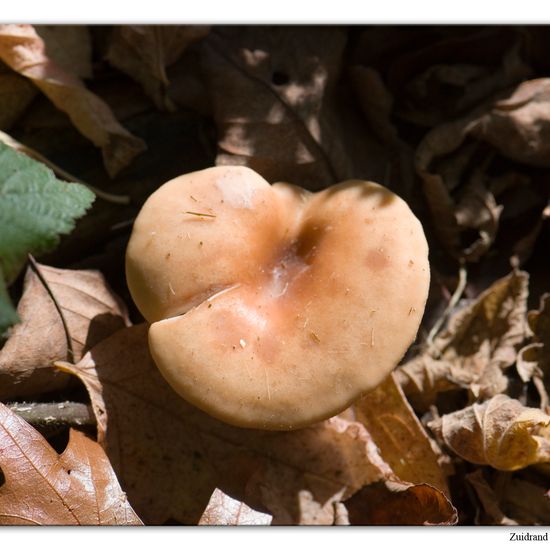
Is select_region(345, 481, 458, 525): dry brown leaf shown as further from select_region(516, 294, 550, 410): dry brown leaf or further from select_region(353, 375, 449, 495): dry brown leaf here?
select_region(516, 294, 550, 410): dry brown leaf

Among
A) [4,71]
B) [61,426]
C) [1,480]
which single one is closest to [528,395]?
[61,426]

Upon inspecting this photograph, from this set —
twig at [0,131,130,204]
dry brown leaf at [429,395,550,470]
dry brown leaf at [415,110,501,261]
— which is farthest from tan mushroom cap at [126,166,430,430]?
dry brown leaf at [415,110,501,261]

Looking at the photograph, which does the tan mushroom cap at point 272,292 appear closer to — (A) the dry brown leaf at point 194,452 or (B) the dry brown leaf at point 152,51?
(A) the dry brown leaf at point 194,452

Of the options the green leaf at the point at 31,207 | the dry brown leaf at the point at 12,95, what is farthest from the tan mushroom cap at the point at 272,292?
the dry brown leaf at the point at 12,95

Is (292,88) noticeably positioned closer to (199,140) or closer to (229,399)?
(199,140)

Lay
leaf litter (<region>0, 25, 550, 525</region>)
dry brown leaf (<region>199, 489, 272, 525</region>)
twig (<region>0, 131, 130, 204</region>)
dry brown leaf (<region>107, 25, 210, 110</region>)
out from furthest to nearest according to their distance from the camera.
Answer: dry brown leaf (<region>107, 25, 210, 110</region>) < twig (<region>0, 131, 130, 204</region>) < leaf litter (<region>0, 25, 550, 525</region>) < dry brown leaf (<region>199, 489, 272, 525</region>)

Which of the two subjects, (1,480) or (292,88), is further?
(292,88)
